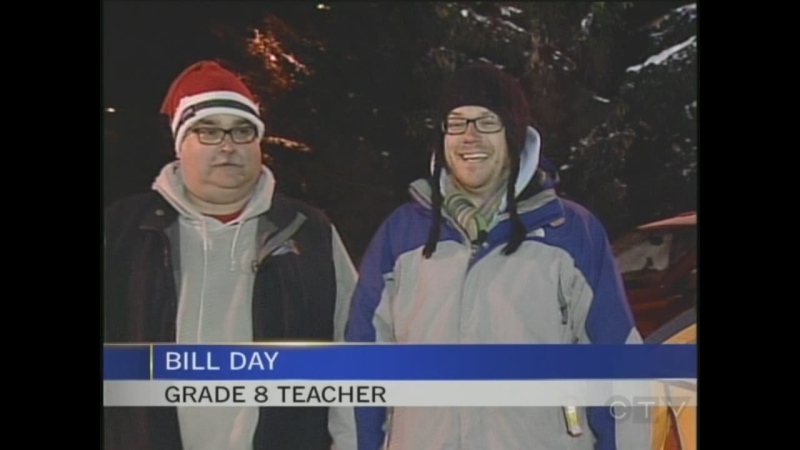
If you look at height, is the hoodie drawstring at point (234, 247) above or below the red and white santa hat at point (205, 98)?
below

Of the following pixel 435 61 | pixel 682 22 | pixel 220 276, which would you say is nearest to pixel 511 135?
pixel 435 61

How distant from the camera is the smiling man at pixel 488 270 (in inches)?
170

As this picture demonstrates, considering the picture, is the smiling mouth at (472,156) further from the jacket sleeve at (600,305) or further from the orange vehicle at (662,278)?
the orange vehicle at (662,278)

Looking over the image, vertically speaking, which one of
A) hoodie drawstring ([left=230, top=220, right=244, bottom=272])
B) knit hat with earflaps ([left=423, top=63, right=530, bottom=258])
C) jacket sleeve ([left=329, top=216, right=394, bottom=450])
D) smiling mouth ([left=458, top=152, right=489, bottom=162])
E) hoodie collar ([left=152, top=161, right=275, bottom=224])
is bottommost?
jacket sleeve ([left=329, top=216, right=394, bottom=450])

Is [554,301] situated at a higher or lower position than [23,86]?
lower

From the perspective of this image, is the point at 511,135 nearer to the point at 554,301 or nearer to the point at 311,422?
the point at 554,301

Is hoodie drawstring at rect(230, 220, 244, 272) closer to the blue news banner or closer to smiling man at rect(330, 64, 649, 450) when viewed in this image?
the blue news banner

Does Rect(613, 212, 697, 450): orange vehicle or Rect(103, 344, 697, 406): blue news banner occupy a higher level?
Rect(613, 212, 697, 450): orange vehicle

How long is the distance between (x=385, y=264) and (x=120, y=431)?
103cm

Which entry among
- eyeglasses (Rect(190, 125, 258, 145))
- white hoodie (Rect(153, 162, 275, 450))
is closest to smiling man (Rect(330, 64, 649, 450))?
white hoodie (Rect(153, 162, 275, 450))

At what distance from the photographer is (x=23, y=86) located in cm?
439

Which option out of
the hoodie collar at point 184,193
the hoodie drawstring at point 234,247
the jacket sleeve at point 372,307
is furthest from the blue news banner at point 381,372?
the hoodie collar at point 184,193

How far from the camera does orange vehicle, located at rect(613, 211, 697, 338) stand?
14.2ft

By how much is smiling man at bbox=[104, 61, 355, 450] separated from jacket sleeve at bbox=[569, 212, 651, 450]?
758 mm
